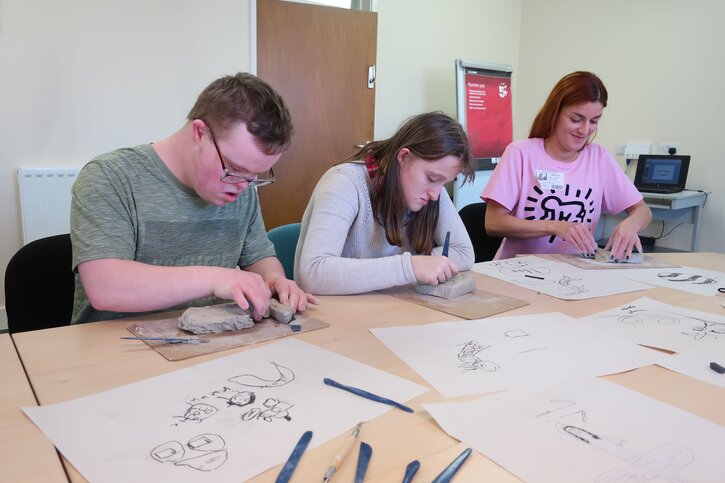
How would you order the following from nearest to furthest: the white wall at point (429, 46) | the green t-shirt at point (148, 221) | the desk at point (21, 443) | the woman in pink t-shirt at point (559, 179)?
the desk at point (21, 443) < the green t-shirt at point (148, 221) < the woman in pink t-shirt at point (559, 179) < the white wall at point (429, 46)

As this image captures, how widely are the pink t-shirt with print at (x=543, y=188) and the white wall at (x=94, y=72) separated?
2.05 metres

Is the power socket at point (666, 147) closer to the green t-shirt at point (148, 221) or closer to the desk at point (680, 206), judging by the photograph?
the desk at point (680, 206)

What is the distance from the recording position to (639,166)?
363 cm

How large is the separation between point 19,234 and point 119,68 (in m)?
1.05

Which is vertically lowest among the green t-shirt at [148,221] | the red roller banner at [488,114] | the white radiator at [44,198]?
the white radiator at [44,198]

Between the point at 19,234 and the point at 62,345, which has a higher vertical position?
the point at 62,345

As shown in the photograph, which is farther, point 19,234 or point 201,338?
point 19,234

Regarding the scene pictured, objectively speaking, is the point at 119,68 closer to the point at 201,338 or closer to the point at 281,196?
the point at 281,196

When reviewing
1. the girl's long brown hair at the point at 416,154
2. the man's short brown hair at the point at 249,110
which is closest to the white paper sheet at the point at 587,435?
the man's short brown hair at the point at 249,110

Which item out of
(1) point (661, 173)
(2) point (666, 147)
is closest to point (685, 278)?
(1) point (661, 173)

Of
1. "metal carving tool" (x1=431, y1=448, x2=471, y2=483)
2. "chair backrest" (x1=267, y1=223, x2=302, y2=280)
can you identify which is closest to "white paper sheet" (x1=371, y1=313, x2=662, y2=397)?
"metal carving tool" (x1=431, y1=448, x2=471, y2=483)

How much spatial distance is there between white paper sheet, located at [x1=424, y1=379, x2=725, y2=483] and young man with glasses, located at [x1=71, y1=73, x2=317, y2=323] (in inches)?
18.5

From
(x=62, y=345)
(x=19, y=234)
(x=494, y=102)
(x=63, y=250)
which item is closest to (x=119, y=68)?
(x=19, y=234)

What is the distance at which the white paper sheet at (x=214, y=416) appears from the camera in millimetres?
544
